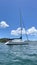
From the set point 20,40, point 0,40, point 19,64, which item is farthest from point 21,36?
point 0,40

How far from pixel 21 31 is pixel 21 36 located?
2.60 metres

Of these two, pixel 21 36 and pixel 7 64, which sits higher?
pixel 21 36

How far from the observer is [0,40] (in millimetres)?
143625

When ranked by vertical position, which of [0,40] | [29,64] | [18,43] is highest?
[0,40]

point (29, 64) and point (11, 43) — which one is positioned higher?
point (11, 43)

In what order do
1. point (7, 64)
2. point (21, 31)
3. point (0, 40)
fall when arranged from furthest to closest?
point (0, 40), point (21, 31), point (7, 64)

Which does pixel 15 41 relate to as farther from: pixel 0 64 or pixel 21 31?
pixel 0 64

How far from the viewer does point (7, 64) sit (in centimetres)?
1611

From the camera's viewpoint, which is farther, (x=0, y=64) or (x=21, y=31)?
(x=21, y=31)

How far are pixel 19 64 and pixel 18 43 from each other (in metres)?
51.3

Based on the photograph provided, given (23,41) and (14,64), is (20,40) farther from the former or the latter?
(14,64)

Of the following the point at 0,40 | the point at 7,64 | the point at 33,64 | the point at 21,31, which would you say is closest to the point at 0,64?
the point at 7,64

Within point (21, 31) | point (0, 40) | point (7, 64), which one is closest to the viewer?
point (7, 64)

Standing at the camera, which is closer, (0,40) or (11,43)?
(11,43)
